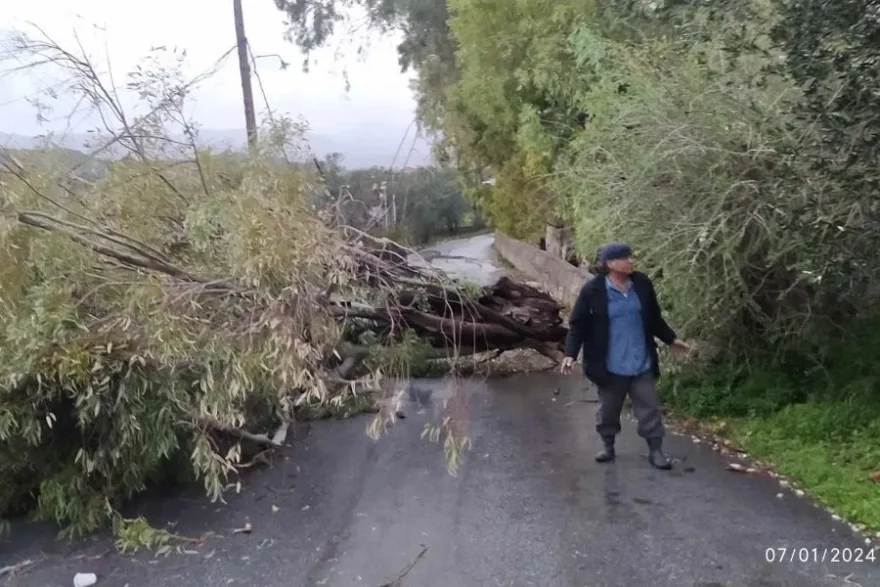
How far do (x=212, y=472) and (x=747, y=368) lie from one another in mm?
4927

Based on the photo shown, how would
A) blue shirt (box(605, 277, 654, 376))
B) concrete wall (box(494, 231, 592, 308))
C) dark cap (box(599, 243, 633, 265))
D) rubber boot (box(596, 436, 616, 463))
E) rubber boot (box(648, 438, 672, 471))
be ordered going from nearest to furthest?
dark cap (box(599, 243, 633, 265))
blue shirt (box(605, 277, 654, 376))
rubber boot (box(648, 438, 672, 471))
rubber boot (box(596, 436, 616, 463))
concrete wall (box(494, 231, 592, 308))

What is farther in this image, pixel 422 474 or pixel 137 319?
pixel 422 474

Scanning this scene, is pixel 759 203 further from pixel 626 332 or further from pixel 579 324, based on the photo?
pixel 579 324

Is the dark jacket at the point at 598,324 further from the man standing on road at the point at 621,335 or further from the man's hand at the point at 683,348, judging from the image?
the man's hand at the point at 683,348

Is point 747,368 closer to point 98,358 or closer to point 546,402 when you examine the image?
point 546,402

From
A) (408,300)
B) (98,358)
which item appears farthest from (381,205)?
(98,358)

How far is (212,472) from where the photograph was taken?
576 cm

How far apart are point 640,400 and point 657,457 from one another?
19.0 inches

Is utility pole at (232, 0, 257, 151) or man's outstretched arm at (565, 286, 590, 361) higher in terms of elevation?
utility pole at (232, 0, 257, 151)

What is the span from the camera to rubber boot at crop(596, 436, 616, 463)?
6.81 metres

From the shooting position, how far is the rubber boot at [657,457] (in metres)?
6.60

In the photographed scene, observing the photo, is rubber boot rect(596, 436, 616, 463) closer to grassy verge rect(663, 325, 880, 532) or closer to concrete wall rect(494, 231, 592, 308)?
grassy verge rect(663, 325, 880, 532)
